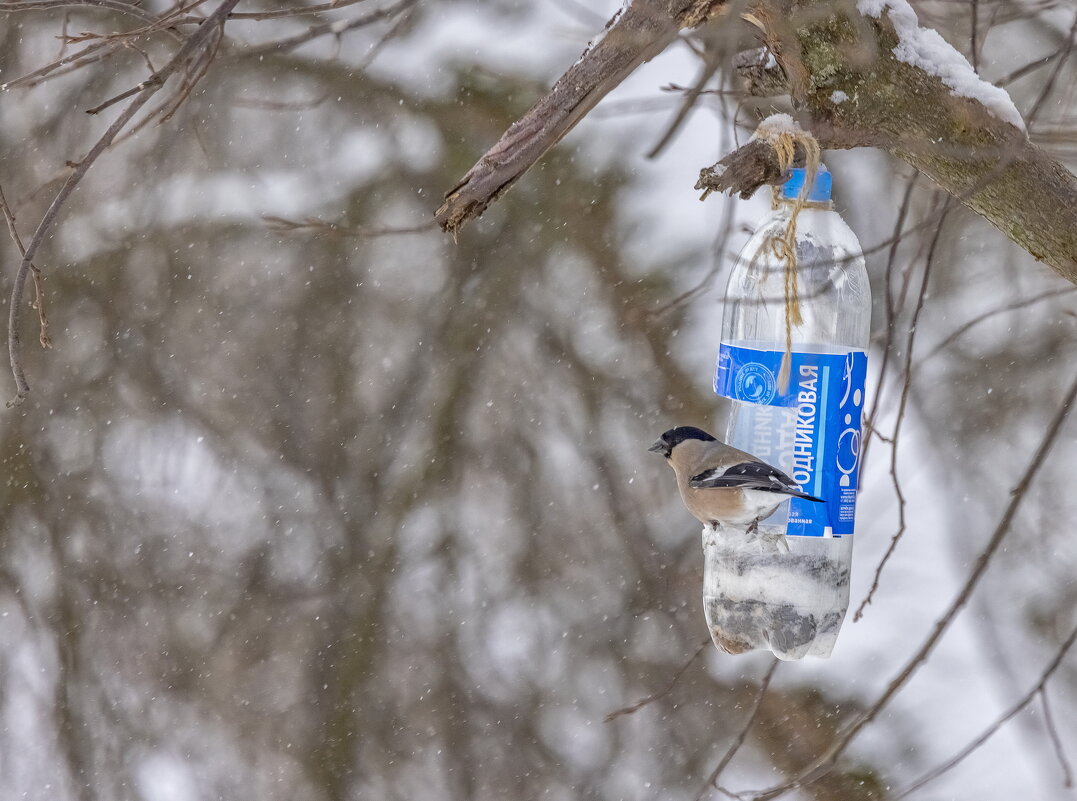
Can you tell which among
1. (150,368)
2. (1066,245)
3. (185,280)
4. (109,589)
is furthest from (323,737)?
(1066,245)

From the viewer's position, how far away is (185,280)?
14.3 ft

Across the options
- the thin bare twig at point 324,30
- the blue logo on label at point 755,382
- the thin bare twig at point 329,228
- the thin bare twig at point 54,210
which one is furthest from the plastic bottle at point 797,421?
the thin bare twig at point 54,210

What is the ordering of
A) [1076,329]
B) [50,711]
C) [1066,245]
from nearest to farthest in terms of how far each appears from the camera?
[1066,245] < [1076,329] < [50,711]

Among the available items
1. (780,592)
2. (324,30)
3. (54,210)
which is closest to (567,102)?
(54,210)

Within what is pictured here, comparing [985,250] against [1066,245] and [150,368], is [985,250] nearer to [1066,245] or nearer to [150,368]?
[1066,245]

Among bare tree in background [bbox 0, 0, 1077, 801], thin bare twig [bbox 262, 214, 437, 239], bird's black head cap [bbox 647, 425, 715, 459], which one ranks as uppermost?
bare tree in background [bbox 0, 0, 1077, 801]

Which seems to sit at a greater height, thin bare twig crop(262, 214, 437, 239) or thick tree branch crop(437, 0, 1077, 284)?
thin bare twig crop(262, 214, 437, 239)

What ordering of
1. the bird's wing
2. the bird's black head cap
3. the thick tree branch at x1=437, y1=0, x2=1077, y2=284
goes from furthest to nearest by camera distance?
the bird's black head cap < the bird's wing < the thick tree branch at x1=437, y1=0, x2=1077, y2=284

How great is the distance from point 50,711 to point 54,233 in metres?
2.20

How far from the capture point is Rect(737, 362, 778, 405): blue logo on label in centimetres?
146

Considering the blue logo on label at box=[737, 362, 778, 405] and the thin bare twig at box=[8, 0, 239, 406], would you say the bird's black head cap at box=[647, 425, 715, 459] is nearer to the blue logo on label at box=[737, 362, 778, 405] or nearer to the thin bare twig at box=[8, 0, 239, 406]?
the blue logo on label at box=[737, 362, 778, 405]

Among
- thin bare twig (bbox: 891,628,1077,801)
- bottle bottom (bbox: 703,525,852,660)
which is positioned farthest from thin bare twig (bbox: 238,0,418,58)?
thin bare twig (bbox: 891,628,1077,801)

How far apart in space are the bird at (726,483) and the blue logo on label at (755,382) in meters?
0.09

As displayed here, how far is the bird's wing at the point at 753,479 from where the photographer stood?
1398mm
